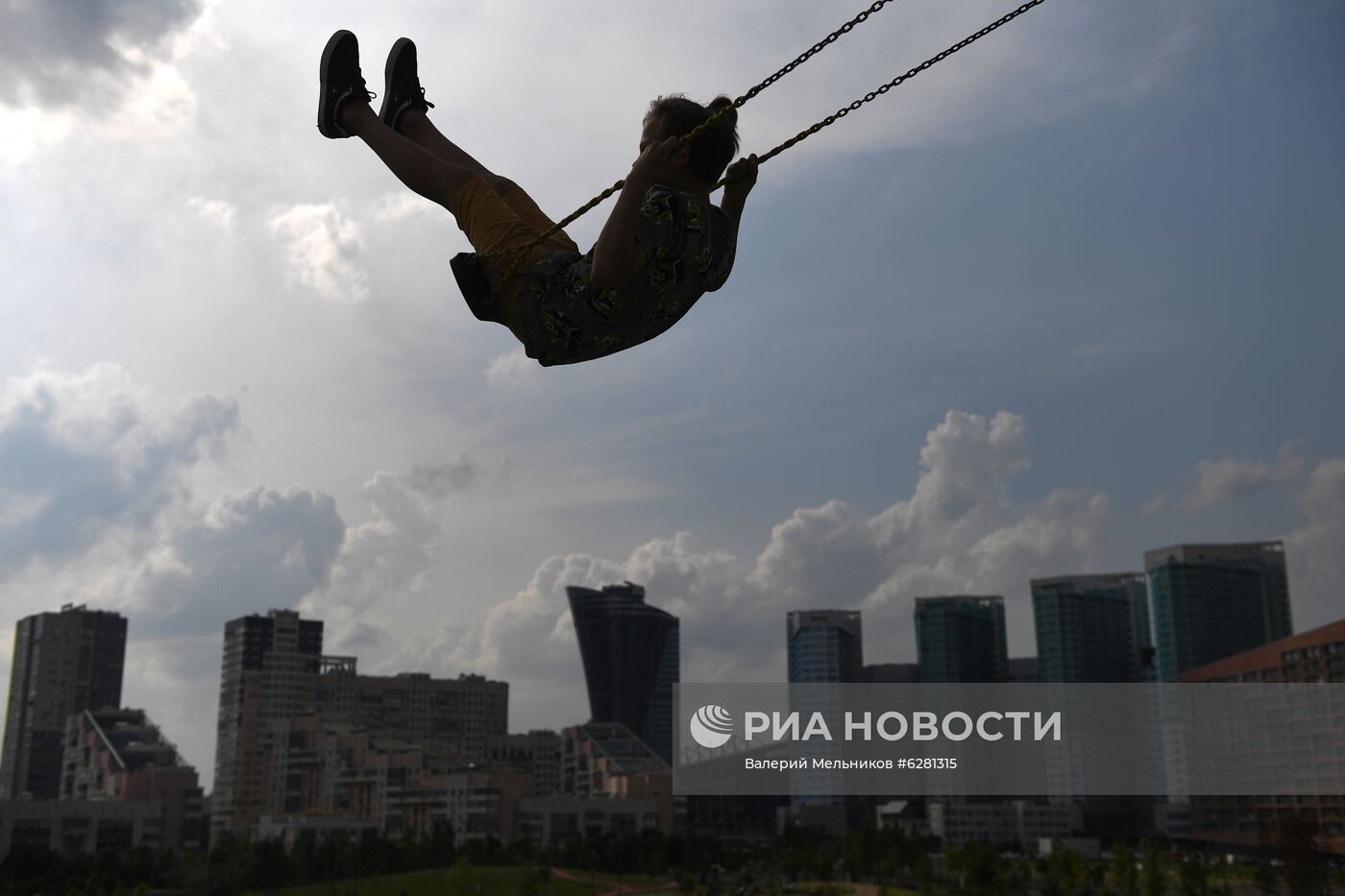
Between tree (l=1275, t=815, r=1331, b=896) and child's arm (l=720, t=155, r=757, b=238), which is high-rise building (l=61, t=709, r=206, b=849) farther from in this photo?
child's arm (l=720, t=155, r=757, b=238)

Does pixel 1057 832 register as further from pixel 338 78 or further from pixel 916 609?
pixel 338 78

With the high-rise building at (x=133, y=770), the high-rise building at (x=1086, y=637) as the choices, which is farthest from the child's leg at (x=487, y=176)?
the high-rise building at (x=1086, y=637)

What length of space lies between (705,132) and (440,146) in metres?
1.09

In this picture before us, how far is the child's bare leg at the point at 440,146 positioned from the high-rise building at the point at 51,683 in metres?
107

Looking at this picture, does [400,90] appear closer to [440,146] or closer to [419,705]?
[440,146]

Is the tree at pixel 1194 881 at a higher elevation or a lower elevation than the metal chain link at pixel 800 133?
lower

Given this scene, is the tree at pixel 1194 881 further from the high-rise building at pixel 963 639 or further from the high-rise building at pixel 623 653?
the high-rise building at pixel 623 653

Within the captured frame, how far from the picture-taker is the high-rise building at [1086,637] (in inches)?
3383

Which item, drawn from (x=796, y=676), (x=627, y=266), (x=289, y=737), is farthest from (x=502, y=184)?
(x=796, y=676)

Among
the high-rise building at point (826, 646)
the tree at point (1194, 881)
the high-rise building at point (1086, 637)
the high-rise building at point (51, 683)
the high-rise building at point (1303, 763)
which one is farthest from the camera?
the high-rise building at point (826, 646)

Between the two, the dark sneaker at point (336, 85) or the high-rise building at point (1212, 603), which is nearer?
the dark sneaker at point (336, 85)

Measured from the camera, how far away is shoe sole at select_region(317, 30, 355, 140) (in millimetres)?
4047

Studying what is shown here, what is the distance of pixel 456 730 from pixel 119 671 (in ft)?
114

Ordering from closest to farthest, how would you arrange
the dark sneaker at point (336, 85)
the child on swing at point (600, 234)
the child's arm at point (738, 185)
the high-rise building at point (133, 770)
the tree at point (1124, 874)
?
the child on swing at point (600, 234)
the child's arm at point (738, 185)
the dark sneaker at point (336, 85)
the tree at point (1124, 874)
the high-rise building at point (133, 770)
